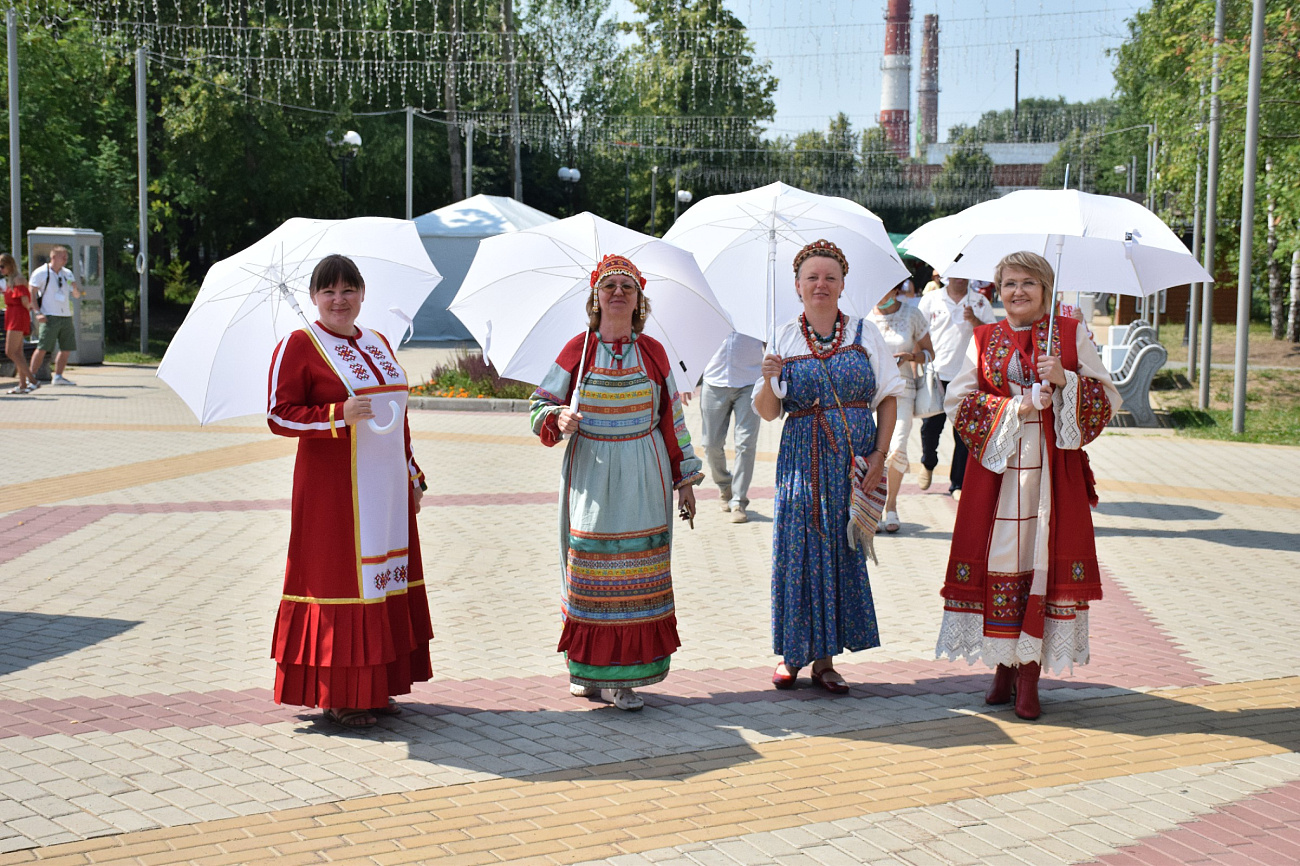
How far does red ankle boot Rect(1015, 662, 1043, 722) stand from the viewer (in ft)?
18.1

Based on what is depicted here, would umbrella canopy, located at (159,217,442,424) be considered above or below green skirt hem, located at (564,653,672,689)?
above

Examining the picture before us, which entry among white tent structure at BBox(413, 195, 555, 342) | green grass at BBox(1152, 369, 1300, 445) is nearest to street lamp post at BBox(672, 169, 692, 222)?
white tent structure at BBox(413, 195, 555, 342)

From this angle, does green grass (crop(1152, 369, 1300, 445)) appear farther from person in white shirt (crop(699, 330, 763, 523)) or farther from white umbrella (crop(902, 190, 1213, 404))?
white umbrella (crop(902, 190, 1213, 404))

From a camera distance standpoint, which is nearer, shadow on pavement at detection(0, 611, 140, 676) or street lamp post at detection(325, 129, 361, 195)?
shadow on pavement at detection(0, 611, 140, 676)

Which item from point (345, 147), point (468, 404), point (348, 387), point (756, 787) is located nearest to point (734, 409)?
point (348, 387)

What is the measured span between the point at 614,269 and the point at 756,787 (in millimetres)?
2178

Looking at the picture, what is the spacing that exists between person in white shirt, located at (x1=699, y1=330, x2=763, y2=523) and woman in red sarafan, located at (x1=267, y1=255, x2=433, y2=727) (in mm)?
4582

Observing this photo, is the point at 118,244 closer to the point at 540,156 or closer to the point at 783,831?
the point at 540,156

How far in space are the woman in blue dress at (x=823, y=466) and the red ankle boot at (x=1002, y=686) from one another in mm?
537

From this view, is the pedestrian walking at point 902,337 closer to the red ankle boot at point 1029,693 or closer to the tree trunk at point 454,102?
the red ankle boot at point 1029,693

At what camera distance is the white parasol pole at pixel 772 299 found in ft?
18.9

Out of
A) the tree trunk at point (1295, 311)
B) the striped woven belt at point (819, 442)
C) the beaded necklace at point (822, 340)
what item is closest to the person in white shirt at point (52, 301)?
the beaded necklace at point (822, 340)

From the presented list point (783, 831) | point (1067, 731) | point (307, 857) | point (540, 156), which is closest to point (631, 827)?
point (783, 831)

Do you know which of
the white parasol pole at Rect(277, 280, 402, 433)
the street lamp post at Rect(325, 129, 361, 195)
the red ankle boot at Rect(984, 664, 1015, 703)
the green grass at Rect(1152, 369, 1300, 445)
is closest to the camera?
the white parasol pole at Rect(277, 280, 402, 433)
